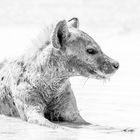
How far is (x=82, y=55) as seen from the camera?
1095 cm

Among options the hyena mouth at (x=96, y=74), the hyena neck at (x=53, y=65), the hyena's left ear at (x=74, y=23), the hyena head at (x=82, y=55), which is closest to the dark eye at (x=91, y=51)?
the hyena head at (x=82, y=55)

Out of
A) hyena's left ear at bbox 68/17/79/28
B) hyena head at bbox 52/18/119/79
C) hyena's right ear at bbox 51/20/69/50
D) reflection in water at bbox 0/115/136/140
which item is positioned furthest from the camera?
hyena's left ear at bbox 68/17/79/28

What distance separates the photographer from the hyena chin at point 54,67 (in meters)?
10.9

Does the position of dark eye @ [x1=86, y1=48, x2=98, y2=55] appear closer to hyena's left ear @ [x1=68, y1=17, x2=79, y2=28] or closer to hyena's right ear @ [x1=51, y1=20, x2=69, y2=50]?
hyena's right ear @ [x1=51, y1=20, x2=69, y2=50]

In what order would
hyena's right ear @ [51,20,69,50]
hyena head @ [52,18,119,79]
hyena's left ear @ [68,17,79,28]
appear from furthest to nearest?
hyena's left ear @ [68,17,79,28] → hyena head @ [52,18,119,79] → hyena's right ear @ [51,20,69,50]

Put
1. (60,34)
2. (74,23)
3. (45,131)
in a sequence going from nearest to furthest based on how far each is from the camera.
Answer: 1. (45,131)
2. (60,34)
3. (74,23)

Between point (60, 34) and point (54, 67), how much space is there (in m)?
0.48

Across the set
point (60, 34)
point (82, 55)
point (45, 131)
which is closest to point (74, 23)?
point (60, 34)

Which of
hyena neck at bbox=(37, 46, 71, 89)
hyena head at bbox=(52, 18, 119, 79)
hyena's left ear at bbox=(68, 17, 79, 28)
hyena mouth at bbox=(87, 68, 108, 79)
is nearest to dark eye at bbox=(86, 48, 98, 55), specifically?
hyena head at bbox=(52, 18, 119, 79)

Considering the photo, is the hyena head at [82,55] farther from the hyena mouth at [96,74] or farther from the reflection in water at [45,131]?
the reflection in water at [45,131]

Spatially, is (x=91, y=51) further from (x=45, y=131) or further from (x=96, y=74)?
(x=45, y=131)

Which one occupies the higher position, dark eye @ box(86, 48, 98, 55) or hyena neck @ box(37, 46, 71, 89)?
dark eye @ box(86, 48, 98, 55)

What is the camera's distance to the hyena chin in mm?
10922

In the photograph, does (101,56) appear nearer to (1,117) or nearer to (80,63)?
(80,63)
